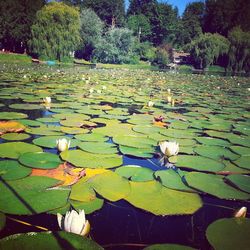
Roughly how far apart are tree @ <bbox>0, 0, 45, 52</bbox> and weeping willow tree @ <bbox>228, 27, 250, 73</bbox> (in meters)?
20.1

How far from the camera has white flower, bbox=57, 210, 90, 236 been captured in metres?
0.93

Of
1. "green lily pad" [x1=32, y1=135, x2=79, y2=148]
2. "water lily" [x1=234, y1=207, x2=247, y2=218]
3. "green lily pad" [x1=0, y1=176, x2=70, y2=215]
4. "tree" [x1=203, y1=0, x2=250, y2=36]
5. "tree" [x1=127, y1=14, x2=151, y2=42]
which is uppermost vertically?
"tree" [x1=203, y1=0, x2=250, y2=36]

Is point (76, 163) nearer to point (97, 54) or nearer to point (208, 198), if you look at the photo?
point (208, 198)

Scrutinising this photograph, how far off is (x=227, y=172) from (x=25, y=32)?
26.7 metres

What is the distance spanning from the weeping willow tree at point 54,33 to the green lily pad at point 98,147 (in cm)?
1803

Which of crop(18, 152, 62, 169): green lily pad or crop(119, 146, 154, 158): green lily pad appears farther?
crop(119, 146, 154, 158): green lily pad

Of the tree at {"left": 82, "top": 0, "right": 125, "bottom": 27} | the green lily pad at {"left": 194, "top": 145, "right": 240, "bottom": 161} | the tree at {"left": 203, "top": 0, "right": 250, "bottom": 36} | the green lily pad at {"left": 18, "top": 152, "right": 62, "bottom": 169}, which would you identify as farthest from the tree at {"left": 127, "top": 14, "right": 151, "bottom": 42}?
the green lily pad at {"left": 18, "top": 152, "right": 62, "bottom": 169}

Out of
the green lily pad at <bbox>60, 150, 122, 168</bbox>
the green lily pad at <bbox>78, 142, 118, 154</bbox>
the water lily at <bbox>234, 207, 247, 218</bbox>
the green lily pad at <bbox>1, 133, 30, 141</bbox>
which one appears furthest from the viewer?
the green lily pad at <bbox>1, 133, 30, 141</bbox>

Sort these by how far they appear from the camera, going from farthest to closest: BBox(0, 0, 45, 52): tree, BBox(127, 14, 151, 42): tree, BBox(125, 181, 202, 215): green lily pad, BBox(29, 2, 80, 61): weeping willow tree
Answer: BBox(127, 14, 151, 42): tree, BBox(0, 0, 45, 52): tree, BBox(29, 2, 80, 61): weeping willow tree, BBox(125, 181, 202, 215): green lily pad

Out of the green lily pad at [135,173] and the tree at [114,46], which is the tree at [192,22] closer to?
the tree at [114,46]

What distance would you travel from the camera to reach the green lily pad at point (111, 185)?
1.30m

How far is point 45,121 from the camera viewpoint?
271cm

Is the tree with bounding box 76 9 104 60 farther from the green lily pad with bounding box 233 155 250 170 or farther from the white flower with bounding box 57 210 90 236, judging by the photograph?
the white flower with bounding box 57 210 90 236

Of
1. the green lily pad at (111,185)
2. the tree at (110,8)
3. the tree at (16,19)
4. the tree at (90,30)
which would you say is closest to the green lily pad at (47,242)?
the green lily pad at (111,185)
